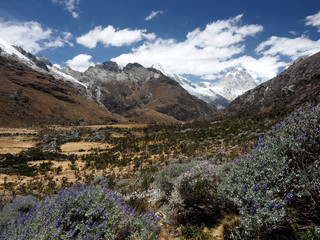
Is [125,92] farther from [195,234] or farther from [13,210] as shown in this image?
[195,234]

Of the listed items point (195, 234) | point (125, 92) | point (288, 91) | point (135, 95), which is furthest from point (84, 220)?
point (135, 95)

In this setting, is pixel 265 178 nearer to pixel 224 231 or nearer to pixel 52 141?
pixel 224 231

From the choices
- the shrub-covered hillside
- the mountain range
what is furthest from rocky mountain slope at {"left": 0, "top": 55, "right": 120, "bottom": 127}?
the shrub-covered hillside

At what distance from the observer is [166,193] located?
5.61 metres

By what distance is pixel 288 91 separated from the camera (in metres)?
29.5

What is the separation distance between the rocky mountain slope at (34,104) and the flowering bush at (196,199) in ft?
195

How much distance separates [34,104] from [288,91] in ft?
266

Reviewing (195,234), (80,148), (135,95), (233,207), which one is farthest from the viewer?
(135,95)

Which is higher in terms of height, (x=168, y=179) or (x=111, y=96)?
(x=111, y=96)

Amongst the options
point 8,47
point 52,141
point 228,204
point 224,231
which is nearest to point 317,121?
point 228,204

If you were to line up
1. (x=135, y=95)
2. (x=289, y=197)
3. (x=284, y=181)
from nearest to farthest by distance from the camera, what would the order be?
(x=289, y=197) < (x=284, y=181) < (x=135, y=95)

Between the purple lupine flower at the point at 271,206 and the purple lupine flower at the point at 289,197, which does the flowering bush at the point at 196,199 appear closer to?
the purple lupine flower at the point at 271,206

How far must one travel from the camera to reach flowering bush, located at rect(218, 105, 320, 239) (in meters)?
2.52

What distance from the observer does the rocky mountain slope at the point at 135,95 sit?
6053 inches
